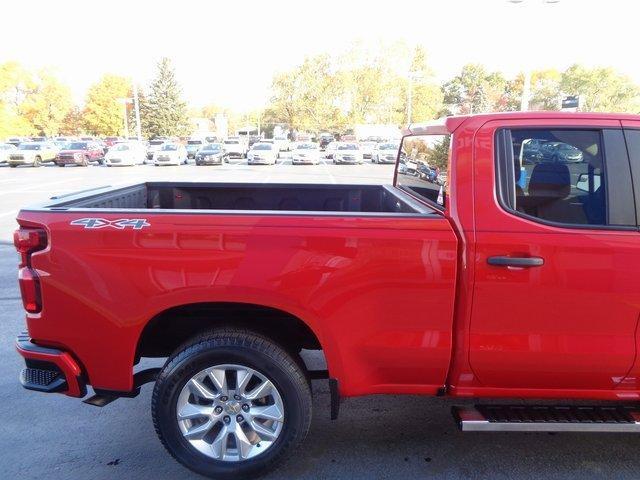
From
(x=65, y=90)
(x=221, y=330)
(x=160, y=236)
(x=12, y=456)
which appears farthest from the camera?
(x=65, y=90)

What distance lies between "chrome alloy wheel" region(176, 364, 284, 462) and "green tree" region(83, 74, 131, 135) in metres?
76.2

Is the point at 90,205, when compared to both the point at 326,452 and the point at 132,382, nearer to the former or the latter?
the point at 132,382

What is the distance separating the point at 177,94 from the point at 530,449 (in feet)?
234

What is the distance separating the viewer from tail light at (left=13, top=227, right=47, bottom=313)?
8.49 feet

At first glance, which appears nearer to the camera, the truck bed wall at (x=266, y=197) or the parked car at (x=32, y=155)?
the truck bed wall at (x=266, y=197)

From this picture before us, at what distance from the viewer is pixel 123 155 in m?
32.5

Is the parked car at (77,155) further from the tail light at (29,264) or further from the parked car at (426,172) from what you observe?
the parked car at (426,172)

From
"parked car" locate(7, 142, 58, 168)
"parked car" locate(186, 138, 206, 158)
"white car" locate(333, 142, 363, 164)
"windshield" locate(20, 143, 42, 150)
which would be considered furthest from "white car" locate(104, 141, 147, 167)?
"white car" locate(333, 142, 363, 164)

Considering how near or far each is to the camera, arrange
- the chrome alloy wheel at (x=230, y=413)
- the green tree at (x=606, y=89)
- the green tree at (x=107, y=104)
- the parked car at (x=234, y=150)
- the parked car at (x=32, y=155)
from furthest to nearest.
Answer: the green tree at (x=107, y=104), the green tree at (x=606, y=89), the parked car at (x=234, y=150), the parked car at (x=32, y=155), the chrome alloy wheel at (x=230, y=413)

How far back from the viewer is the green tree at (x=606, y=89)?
6612 cm

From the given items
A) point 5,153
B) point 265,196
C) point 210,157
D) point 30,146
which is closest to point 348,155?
point 210,157

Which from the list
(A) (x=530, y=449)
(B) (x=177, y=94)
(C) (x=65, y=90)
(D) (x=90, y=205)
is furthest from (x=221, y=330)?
(C) (x=65, y=90)

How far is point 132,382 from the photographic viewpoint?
2.74 m

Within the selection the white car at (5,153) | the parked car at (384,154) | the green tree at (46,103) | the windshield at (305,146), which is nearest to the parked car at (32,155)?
the white car at (5,153)
